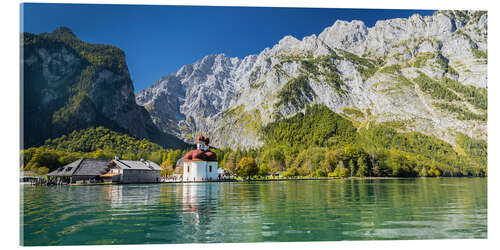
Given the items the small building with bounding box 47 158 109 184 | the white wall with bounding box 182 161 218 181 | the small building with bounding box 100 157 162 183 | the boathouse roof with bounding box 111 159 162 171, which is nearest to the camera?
the small building with bounding box 47 158 109 184

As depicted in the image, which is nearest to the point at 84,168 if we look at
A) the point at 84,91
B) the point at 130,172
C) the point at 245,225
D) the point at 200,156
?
the point at 130,172

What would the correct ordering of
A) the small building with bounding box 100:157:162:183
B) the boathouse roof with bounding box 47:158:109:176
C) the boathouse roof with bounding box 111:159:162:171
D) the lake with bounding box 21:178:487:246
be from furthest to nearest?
1. the boathouse roof with bounding box 111:159:162:171
2. the small building with bounding box 100:157:162:183
3. the boathouse roof with bounding box 47:158:109:176
4. the lake with bounding box 21:178:487:246

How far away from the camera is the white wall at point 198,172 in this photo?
146 ft

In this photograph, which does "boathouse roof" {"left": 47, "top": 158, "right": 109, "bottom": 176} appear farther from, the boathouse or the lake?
the lake

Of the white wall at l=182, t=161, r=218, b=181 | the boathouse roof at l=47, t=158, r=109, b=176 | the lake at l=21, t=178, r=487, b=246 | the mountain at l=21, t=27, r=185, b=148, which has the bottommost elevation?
the white wall at l=182, t=161, r=218, b=181

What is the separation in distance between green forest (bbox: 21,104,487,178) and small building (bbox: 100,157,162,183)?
6878mm

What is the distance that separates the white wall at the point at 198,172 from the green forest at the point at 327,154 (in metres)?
3.78

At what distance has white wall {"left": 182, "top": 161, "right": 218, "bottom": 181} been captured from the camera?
4450 cm

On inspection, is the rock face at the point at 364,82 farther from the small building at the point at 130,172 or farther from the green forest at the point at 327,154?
the small building at the point at 130,172

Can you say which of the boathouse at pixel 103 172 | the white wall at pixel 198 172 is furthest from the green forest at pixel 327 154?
the white wall at pixel 198 172

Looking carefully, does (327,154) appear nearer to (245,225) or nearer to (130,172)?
(130,172)

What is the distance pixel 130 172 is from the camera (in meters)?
36.6

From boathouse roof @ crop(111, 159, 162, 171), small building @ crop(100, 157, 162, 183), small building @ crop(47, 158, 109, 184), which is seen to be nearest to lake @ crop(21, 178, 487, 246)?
small building @ crop(47, 158, 109, 184)
